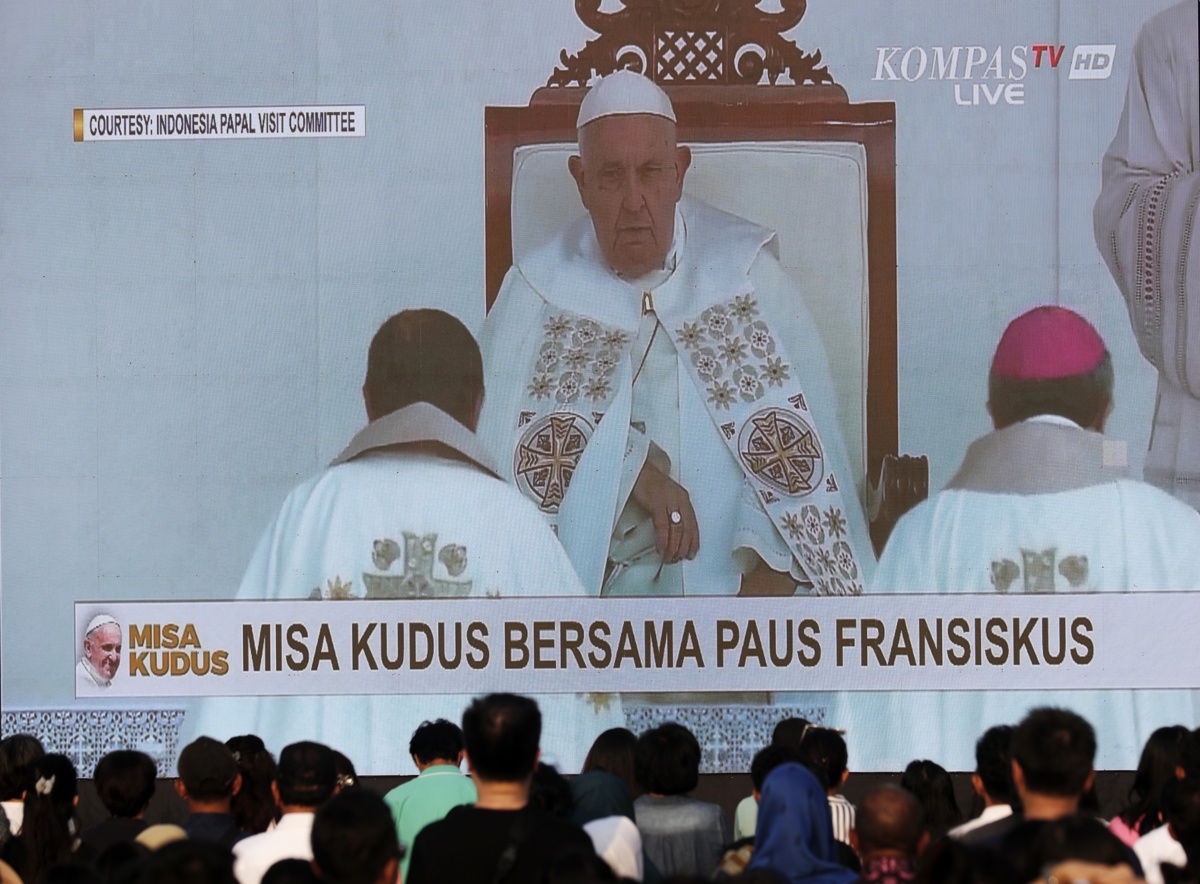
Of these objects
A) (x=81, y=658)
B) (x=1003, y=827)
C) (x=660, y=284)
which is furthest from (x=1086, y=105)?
(x=81, y=658)

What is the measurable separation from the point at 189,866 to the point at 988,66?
4.84 metres

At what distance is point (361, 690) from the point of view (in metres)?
6.32

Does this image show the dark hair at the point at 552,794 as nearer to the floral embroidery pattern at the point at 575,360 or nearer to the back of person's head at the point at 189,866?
the back of person's head at the point at 189,866

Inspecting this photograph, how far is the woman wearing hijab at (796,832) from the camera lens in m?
3.35

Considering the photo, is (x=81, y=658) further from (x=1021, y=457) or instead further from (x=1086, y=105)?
(x=1086, y=105)

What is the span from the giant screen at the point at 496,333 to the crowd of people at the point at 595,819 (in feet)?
5.14

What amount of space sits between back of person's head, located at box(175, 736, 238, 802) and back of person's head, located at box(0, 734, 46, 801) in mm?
470

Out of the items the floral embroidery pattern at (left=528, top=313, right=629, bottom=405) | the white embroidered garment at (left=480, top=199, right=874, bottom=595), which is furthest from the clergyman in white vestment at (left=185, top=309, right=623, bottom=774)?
the floral embroidery pattern at (left=528, top=313, right=629, bottom=405)

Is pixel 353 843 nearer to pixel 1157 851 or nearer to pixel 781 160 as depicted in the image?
pixel 1157 851

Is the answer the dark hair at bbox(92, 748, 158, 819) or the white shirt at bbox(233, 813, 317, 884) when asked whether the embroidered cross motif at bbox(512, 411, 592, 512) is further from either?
the white shirt at bbox(233, 813, 317, 884)

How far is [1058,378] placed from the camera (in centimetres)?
635

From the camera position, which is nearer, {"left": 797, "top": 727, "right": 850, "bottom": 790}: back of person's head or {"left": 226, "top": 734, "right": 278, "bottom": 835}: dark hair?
{"left": 797, "top": 727, "right": 850, "bottom": 790}: back of person's head

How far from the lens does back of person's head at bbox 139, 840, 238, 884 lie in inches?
98.4

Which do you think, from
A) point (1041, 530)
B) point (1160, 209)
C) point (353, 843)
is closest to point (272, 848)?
point (353, 843)
